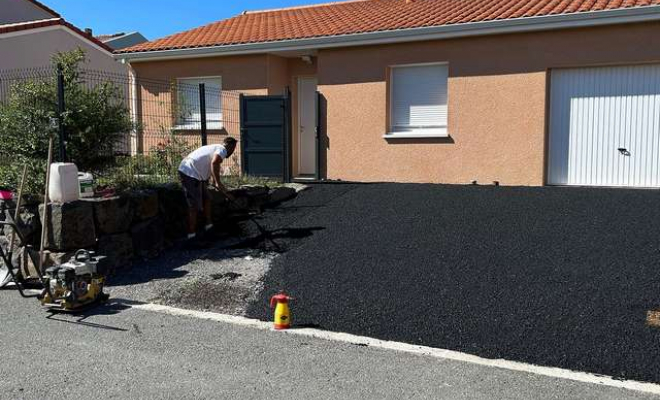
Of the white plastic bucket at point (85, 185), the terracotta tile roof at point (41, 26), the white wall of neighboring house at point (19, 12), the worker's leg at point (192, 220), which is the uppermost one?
the white wall of neighboring house at point (19, 12)

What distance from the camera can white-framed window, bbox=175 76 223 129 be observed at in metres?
12.9

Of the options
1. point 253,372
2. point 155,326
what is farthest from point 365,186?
point 253,372

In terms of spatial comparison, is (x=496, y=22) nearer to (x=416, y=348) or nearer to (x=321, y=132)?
(x=321, y=132)

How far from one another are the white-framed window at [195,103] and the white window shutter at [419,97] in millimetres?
3884

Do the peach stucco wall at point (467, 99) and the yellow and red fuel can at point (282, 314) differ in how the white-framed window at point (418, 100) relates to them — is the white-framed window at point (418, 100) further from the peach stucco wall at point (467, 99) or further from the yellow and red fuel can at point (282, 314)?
the yellow and red fuel can at point (282, 314)

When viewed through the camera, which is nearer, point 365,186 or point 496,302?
point 496,302

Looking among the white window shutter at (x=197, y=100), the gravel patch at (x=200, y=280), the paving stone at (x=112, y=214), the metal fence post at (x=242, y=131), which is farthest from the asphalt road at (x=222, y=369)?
the white window shutter at (x=197, y=100)

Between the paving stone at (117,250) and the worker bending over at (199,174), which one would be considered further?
the worker bending over at (199,174)

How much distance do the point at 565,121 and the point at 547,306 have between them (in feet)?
20.6

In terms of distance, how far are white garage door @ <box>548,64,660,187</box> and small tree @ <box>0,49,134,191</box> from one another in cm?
720

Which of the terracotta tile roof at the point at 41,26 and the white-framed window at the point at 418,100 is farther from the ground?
the terracotta tile roof at the point at 41,26

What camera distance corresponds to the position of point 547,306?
5426mm

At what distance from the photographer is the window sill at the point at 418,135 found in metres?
11.7

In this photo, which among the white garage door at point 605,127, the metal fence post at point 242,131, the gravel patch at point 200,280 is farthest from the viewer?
the metal fence post at point 242,131
